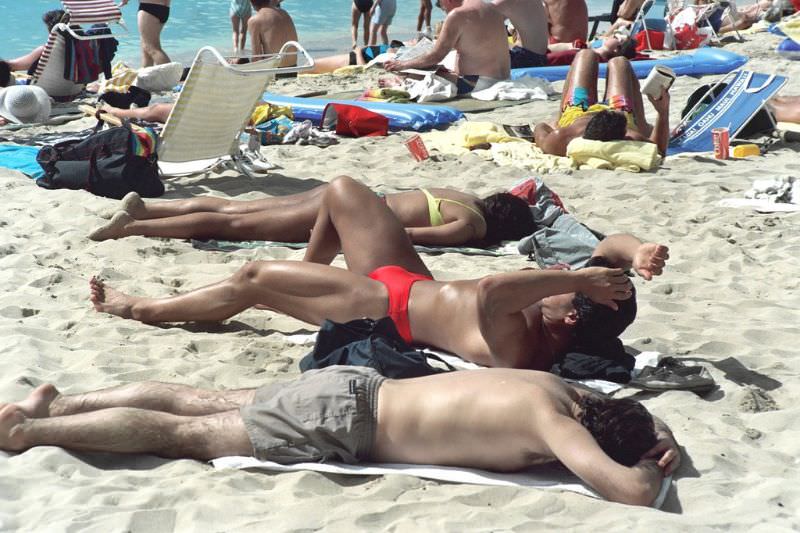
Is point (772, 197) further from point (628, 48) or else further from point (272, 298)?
point (628, 48)

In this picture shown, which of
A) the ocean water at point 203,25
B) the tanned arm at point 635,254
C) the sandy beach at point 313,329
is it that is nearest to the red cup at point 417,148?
the sandy beach at point 313,329

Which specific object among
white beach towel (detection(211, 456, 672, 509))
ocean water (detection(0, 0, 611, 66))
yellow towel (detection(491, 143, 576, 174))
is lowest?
ocean water (detection(0, 0, 611, 66))

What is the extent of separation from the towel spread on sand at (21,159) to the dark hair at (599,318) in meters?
4.11

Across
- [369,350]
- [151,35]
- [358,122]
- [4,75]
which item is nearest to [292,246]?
[369,350]

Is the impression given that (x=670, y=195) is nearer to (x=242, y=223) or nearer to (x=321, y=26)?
(x=242, y=223)

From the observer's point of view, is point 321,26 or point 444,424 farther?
point 321,26

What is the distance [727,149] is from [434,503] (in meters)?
5.18

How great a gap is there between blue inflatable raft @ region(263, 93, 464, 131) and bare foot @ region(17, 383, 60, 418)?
5592mm

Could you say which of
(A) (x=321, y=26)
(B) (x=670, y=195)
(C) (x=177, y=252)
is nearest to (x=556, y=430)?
(C) (x=177, y=252)

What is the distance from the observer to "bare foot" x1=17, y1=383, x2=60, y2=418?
3.08m

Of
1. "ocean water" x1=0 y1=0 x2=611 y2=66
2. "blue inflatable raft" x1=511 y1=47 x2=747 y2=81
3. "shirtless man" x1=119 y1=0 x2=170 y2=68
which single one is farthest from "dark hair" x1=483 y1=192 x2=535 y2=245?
"ocean water" x1=0 y1=0 x2=611 y2=66

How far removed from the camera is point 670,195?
625cm

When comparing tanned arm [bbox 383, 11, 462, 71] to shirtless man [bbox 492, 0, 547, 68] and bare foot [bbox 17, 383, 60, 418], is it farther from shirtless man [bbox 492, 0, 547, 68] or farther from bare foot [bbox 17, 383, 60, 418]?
bare foot [bbox 17, 383, 60, 418]

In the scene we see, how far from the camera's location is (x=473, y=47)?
9469 millimetres
